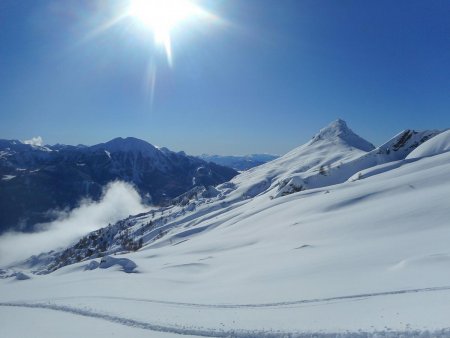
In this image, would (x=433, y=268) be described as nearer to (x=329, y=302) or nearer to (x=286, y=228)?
(x=329, y=302)

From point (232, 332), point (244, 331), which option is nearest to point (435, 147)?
point (244, 331)

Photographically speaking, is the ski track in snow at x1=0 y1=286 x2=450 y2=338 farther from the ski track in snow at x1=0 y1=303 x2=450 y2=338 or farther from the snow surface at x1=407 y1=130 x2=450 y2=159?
the snow surface at x1=407 y1=130 x2=450 y2=159

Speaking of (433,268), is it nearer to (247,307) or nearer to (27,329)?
(247,307)

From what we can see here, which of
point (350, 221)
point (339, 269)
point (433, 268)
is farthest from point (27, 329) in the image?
point (350, 221)

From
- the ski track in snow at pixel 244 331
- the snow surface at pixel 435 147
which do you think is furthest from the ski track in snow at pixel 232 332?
the snow surface at pixel 435 147

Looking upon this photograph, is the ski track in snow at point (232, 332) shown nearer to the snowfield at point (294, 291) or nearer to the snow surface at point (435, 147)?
the snowfield at point (294, 291)

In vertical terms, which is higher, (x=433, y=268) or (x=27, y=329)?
(x=27, y=329)

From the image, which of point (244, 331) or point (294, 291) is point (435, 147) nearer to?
point (294, 291)

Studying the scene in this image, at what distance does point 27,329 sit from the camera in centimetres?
2192

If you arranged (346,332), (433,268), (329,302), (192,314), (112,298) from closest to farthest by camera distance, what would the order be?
(346,332)
(329,302)
(192,314)
(433,268)
(112,298)

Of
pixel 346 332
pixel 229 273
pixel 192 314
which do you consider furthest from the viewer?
pixel 229 273

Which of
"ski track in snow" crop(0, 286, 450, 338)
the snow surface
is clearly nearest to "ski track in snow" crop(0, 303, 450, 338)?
"ski track in snow" crop(0, 286, 450, 338)

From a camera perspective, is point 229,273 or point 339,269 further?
point 229,273

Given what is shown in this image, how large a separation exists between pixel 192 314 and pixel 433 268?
15.9m
